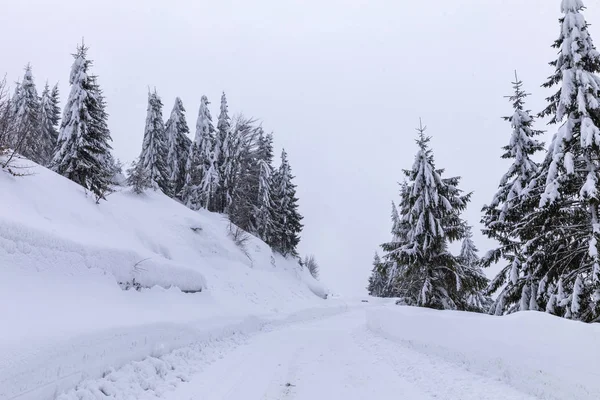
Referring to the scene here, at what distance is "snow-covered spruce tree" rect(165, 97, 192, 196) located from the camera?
4588 cm

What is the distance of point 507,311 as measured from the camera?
47.3 ft

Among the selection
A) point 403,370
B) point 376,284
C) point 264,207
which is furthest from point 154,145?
point 376,284

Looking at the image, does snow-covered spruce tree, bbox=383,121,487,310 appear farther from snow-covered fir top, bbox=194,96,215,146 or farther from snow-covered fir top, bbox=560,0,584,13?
snow-covered fir top, bbox=194,96,215,146

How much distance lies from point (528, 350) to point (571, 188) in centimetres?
700

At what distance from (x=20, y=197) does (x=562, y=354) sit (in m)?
12.7

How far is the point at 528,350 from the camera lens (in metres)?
7.03

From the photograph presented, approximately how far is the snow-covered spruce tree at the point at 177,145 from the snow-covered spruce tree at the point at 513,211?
3939cm

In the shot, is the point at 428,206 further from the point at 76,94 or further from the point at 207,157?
the point at 207,157

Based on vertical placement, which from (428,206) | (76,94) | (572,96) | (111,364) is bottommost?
(111,364)

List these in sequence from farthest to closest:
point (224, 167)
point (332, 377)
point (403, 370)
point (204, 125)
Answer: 1. point (204, 125)
2. point (224, 167)
3. point (403, 370)
4. point (332, 377)

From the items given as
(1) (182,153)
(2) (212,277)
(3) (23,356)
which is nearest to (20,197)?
(3) (23,356)

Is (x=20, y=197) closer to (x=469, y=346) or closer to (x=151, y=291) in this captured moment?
(x=151, y=291)

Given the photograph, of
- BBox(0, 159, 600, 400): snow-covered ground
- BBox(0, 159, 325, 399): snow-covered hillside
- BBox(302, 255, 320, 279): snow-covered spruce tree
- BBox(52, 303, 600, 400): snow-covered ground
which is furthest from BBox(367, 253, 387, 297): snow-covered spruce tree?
BBox(52, 303, 600, 400): snow-covered ground

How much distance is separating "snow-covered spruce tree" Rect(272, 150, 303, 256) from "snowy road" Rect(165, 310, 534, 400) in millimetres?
28514
